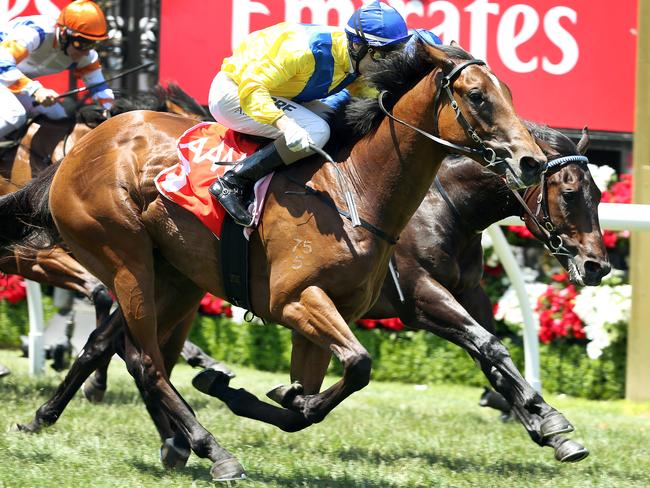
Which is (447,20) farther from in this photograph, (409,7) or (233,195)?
(233,195)

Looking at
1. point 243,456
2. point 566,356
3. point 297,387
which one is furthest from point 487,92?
point 566,356

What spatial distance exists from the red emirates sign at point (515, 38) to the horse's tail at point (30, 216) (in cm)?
294

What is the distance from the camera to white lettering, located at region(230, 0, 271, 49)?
8.23m

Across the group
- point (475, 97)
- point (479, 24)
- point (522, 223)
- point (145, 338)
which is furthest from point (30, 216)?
point (479, 24)

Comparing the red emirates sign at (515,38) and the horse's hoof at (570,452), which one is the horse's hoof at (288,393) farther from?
the red emirates sign at (515,38)

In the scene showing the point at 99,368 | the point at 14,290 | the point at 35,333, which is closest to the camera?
the point at 99,368

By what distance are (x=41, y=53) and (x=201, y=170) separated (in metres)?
2.74

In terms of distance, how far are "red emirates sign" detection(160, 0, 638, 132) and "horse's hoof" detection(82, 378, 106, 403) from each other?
2689 millimetres

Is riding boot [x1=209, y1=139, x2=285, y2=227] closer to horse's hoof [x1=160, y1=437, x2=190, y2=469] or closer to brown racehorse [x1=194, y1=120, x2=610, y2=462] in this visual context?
brown racehorse [x1=194, y1=120, x2=610, y2=462]

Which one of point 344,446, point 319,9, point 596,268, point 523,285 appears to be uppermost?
point 319,9

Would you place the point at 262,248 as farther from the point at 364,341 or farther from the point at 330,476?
the point at 364,341

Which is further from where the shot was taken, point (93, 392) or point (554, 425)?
point (93, 392)

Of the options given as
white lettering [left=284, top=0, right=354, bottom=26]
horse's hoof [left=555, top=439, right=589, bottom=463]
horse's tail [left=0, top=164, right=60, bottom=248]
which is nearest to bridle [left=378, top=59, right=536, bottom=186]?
horse's hoof [left=555, top=439, right=589, bottom=463]

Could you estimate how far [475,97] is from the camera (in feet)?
13.7
